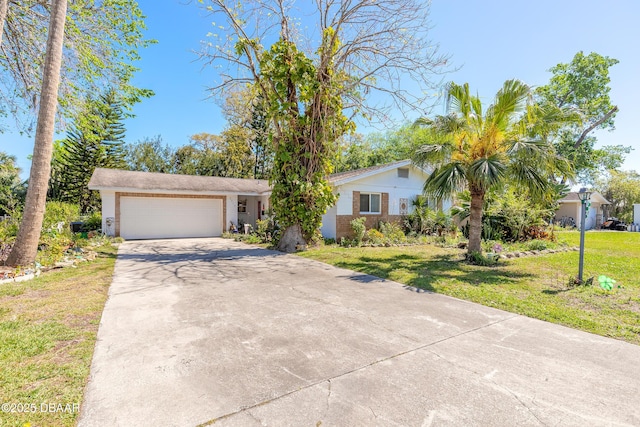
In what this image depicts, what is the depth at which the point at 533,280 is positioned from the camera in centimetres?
694

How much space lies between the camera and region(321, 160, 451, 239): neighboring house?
13969 mm

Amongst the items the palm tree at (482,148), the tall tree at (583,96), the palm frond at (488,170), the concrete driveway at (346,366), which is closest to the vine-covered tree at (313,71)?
the palm tree at (482,148)

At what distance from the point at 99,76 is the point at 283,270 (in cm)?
933

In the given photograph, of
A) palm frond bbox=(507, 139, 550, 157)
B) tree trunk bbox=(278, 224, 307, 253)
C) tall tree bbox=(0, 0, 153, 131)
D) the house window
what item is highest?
tall tree bbox=(0, 0, 153, 131)

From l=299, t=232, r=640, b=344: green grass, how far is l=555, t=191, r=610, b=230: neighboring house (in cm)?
1854

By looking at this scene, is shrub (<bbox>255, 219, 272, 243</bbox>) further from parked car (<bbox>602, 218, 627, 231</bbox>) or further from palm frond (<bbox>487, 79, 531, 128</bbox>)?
parked car (<bbox>602, 218, 627, 231</bbox>)

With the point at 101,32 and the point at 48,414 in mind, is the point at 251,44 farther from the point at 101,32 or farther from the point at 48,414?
the point at 48,414

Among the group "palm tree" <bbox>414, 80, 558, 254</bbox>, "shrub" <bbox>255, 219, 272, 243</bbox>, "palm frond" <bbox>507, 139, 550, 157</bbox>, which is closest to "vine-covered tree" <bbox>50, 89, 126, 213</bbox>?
"shrub" <bbox>255, 219, 272, 243</bbox>

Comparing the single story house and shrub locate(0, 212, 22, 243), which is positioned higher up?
the single story house

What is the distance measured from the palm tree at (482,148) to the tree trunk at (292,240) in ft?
16.4

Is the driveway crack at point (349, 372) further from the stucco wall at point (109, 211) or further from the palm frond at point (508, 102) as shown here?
the stucco wall at point (109, 211)

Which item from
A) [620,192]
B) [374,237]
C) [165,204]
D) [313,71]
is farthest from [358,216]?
[620,192]

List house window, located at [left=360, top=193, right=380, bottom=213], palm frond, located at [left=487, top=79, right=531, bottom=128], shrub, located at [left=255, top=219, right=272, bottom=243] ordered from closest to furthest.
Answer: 1. palm frond, located at [left=487, top=79, right=531, bottom=128]
2. shrub, located at [left=255, top=219, right=272, bottom=243]
3. house window, located at [left=360, top=193, right=380, bottom=213]

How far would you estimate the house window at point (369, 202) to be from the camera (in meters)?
14.8
